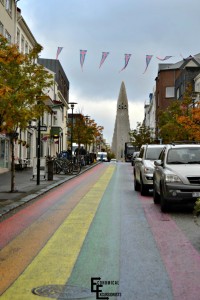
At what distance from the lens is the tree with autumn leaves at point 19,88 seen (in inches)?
542

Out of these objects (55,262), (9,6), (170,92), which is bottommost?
(55,262)

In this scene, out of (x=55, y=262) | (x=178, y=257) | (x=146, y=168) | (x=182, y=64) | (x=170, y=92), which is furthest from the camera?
(x=170, y=92)

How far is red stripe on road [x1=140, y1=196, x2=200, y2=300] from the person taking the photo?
17.2ft

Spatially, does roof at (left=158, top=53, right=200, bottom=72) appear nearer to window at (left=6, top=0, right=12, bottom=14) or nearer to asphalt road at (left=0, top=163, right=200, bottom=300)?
window at (left=6, top=0, right=12, bottom=14)

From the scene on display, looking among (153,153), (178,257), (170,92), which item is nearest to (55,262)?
(178,257)

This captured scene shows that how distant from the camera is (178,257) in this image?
689 centimetres

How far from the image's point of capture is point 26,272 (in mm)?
6043

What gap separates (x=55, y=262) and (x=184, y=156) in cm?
756

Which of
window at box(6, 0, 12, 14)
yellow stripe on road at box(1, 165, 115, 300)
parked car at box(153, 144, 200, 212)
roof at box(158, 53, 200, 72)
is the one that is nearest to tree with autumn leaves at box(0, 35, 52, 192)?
parked car at box(153, 144, 200, 212)

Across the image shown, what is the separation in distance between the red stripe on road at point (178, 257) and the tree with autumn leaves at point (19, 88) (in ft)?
17.8

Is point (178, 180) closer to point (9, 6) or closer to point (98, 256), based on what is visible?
point (98, 256)

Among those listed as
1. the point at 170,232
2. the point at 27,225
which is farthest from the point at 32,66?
the point at 170,232

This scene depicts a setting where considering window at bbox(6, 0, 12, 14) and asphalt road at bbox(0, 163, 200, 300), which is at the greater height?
window at bbox(6, 0, 12, 14)

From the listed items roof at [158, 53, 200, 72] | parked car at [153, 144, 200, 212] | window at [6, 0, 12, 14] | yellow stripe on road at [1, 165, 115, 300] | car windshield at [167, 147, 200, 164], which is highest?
roof at [158, 53, 200, 72]
